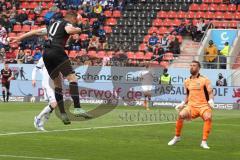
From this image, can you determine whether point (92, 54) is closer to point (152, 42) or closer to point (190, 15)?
point (152, 42)

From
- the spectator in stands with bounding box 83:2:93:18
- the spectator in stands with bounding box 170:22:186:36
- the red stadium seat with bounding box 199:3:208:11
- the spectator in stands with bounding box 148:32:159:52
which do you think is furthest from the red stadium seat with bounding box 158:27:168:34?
the spectator in stands with bounding box 83:2:93:18

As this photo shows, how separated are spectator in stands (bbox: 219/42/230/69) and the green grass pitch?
1249cm

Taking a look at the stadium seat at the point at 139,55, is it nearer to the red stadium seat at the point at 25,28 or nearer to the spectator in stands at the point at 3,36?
the spectator in stands at the point at 3,36

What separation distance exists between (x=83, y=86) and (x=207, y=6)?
9.63 meters

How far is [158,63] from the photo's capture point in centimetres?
3625

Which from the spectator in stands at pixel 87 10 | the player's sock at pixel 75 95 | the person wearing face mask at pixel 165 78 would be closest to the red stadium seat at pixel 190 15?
the spectator in stands at pixel 87 10

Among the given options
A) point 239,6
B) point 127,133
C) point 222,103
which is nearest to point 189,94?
point 127,133

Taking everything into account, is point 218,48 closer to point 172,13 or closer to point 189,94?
point 172,13

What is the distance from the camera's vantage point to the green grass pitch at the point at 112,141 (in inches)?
512

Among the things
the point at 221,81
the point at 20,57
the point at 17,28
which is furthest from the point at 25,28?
the point at 221,81

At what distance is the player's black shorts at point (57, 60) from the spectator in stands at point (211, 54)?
19.3m

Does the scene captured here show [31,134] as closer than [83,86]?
Yes

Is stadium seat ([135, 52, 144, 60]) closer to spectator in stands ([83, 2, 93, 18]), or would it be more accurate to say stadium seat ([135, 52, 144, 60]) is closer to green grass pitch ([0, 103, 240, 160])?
spectator in stands ([83, 2, 93, 18])

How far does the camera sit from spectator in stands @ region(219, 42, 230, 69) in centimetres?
3500
